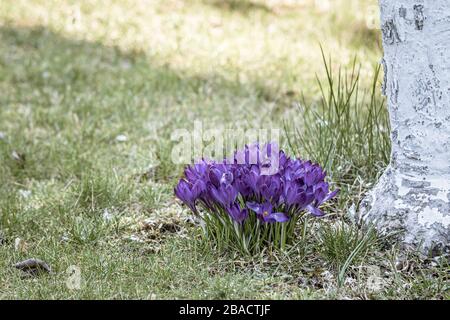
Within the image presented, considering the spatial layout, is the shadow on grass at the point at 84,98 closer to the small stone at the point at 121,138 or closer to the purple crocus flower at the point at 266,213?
the small stone at the point at 121,138

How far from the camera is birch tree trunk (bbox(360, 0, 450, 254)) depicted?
3.00 m

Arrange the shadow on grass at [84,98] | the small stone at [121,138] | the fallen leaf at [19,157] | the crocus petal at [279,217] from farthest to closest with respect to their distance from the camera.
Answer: the small stone at [121,138] < the shadow on grass at [84,98] < the fallen leaf at [19,157] < the crocus petal at [279,217]

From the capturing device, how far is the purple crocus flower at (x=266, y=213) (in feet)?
9.57

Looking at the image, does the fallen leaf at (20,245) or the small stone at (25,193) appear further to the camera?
the small stone at (25,193)

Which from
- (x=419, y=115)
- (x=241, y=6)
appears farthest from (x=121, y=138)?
(x=241, y=6)

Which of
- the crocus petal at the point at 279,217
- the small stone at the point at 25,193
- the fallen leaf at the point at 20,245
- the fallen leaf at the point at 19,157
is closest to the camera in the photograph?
the crocus petal at the point at 279,217

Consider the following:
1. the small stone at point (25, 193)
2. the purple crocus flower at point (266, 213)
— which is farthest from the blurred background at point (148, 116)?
the purple crocus flower at point (266, 213)

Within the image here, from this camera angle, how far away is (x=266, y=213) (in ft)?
9.61

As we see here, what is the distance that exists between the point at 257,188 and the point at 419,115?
77 centimetres

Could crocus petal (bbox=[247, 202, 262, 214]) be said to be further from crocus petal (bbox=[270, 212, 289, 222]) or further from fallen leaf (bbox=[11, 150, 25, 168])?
fallen leaf (bbox=[11, 150, 25, 168])

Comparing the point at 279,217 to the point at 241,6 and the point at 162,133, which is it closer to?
the point at 162,133

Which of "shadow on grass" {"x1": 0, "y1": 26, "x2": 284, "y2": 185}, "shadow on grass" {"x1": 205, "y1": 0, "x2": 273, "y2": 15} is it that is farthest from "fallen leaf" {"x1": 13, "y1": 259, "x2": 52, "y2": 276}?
"shadow on grass" {"x1": 205, "y1": 0, "x2": 273, "y2": 15}
